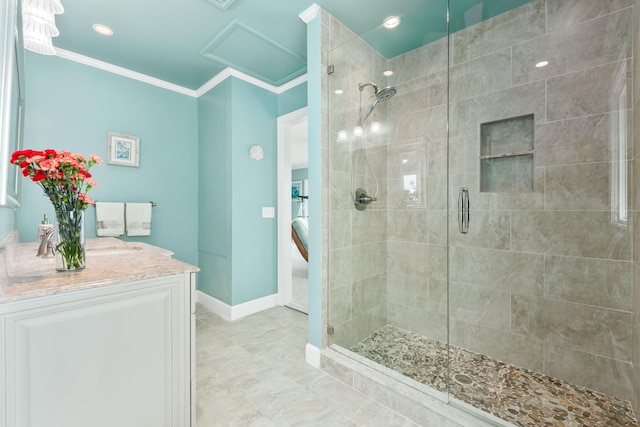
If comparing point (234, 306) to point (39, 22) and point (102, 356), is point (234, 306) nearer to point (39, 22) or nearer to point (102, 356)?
point (102, 356)

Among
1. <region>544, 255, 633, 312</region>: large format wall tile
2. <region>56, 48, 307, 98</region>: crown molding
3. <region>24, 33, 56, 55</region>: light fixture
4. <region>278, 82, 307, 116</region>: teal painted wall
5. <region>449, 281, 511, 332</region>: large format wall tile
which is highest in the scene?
<region>56, 48, 307, 98</region>: crown molding

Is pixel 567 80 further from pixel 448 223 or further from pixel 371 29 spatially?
pixel 371 29

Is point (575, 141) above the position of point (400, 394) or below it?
above

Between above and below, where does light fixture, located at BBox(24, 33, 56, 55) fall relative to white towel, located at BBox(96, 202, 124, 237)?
above

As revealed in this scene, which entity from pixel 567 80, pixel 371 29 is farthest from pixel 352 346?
pixel 371 29

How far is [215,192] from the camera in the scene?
2998 millimetres

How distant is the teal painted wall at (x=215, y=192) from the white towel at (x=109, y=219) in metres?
0.79

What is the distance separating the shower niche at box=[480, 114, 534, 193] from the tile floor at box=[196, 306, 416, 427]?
1693 millimetres

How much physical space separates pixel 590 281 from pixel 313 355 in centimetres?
184

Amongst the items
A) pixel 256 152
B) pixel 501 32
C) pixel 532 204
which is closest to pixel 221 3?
pixel 256 152

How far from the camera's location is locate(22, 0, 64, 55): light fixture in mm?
1332

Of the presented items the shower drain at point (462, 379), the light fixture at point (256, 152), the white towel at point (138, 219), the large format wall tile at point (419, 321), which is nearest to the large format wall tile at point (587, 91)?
the large format wall tile at point (419, 321)

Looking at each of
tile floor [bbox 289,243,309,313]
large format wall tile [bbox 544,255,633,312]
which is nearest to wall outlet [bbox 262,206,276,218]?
tile floor [bbox 289,243,309,313]

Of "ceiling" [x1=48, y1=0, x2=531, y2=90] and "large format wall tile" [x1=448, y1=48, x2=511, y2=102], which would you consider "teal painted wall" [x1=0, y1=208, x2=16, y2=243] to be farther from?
"large format wall tile" [x1=448, y1=48, x2=511, y2=102]
